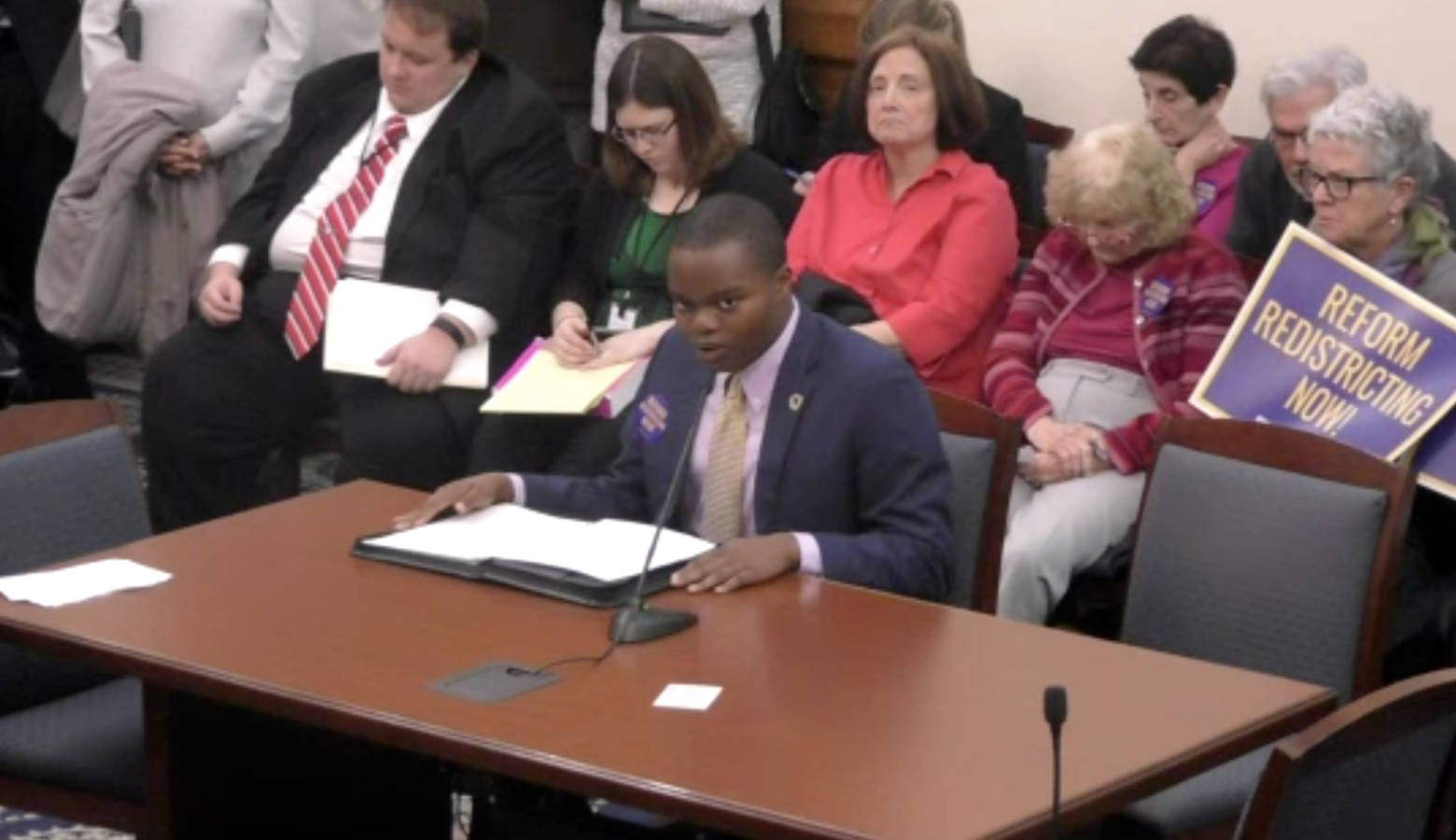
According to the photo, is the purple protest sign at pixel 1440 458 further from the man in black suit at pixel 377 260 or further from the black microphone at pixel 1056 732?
the man in black suit at pixel 377 260

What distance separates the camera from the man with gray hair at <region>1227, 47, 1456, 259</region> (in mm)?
5023

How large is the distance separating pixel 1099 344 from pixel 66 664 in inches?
77.8

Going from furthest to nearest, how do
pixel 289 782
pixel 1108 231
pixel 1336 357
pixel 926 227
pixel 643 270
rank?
1. pixel 643 270
2. pixel 926 227
3. pixel 1108 231
4. pixel 1336 357
5. pixel 289 782

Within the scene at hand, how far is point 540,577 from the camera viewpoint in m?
3.45

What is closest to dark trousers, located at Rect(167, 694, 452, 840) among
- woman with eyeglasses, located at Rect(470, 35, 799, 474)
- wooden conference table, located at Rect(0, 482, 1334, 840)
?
wooden conference table, located at Rect(0, 482, 1334, 840)

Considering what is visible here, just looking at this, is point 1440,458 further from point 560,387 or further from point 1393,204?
point 560,387

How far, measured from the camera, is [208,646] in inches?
127

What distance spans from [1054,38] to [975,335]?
125cm

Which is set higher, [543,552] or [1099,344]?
[1099,344]

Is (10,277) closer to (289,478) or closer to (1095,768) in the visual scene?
(289,478)

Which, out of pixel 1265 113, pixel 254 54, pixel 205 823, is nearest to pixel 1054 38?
pixel 1265 113

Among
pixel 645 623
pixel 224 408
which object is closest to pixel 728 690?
pixel 645 623

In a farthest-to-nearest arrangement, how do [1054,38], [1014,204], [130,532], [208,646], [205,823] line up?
1. [1054,38]
2. [1014,204]
3. [130,532]
4. [205,823]
5. [208,646]

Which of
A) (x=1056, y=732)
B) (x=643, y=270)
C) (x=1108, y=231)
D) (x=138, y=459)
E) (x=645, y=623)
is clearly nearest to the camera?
(x=1056, y=732)
